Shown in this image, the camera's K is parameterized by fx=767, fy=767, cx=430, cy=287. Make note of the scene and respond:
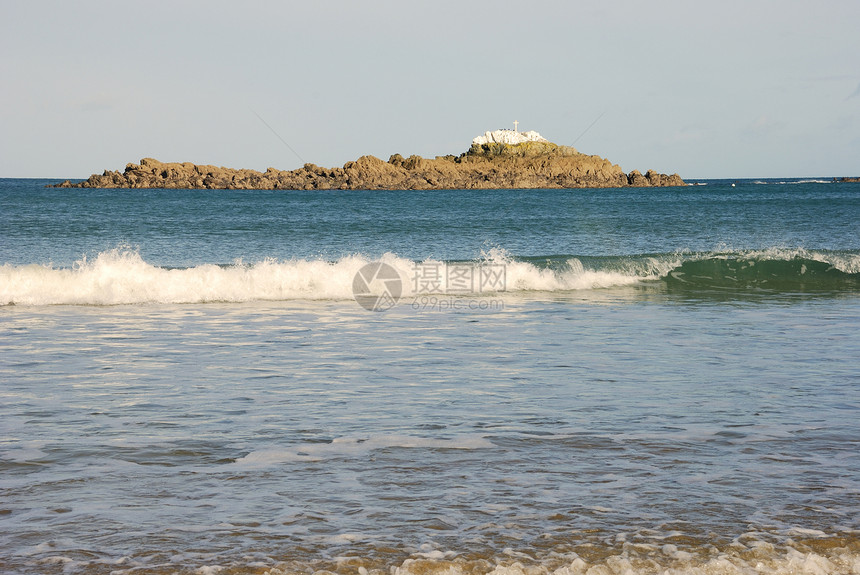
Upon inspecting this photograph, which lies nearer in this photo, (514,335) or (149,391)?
(149,391)

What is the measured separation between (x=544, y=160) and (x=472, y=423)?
468ft

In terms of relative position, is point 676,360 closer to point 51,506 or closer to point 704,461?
point 704,461

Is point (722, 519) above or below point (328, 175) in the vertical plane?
below

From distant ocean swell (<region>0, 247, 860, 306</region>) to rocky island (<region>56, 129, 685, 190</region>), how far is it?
99.2 metres

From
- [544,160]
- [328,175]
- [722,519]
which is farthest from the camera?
[544,160]

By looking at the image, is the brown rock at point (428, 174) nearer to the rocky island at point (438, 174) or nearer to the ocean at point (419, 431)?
the rocky island at point (438, 174)

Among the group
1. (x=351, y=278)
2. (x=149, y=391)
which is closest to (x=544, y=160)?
(x=351, y=278)

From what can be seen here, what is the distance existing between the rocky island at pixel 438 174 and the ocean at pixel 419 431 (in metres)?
105

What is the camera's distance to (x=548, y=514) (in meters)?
4.41

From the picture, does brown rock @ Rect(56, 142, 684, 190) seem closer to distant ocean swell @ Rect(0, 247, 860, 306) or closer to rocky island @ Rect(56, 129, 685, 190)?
rocky island @ Rect(56, 129, 685, 190)

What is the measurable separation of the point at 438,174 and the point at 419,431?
12372 centimetres
